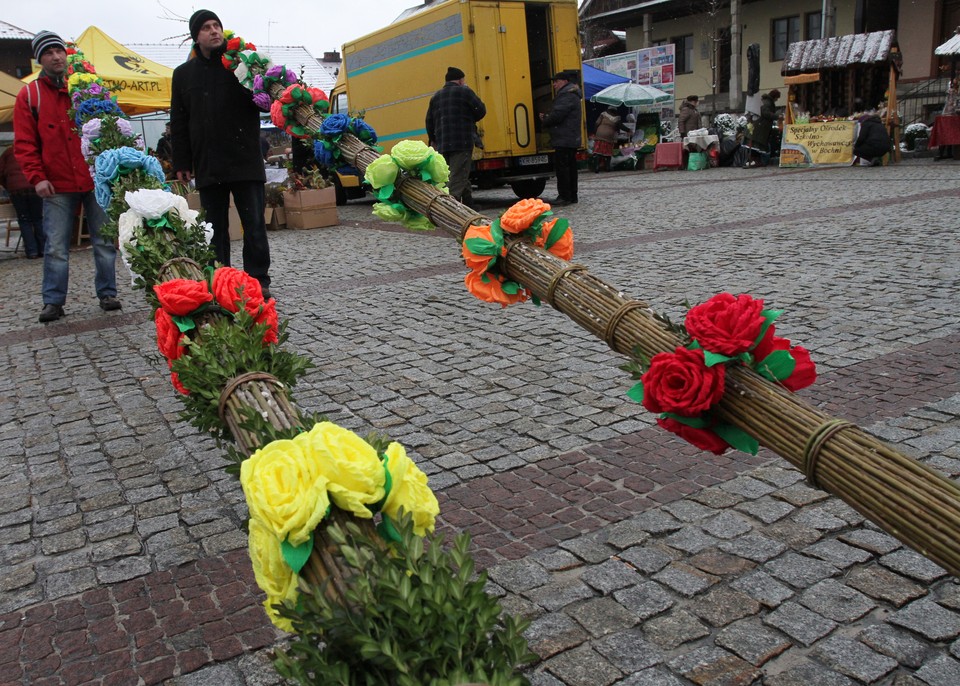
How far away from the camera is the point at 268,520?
59.9 inches

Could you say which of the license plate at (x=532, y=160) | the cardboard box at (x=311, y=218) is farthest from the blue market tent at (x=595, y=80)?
the cardboard box at (x=311, y=218)

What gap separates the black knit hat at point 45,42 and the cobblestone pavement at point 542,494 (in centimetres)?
213

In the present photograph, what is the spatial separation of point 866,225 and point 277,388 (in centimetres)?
837

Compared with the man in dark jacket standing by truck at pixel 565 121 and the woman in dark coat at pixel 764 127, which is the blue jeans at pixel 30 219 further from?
the woman in dark coat at pixel 764 127

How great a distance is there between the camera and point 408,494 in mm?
1590

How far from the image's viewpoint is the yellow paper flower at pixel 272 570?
60.9 inches

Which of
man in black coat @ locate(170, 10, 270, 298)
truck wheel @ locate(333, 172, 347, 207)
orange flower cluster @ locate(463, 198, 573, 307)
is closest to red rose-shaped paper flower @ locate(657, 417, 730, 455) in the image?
orange flower cluster @ locate(463, 198, 573, 307)

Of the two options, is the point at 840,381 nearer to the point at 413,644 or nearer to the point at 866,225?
the point at 413,644

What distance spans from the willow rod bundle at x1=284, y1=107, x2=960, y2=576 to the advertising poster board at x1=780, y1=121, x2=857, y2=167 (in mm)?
17183

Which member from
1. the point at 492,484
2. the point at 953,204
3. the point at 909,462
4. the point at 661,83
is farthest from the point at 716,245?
the point at 661,83

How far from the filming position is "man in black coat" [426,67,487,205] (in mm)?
11336

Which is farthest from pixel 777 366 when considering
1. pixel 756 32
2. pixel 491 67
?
pixel 756 32

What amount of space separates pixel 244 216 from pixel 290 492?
4.90 meters

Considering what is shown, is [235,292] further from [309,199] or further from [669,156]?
[669,156]
